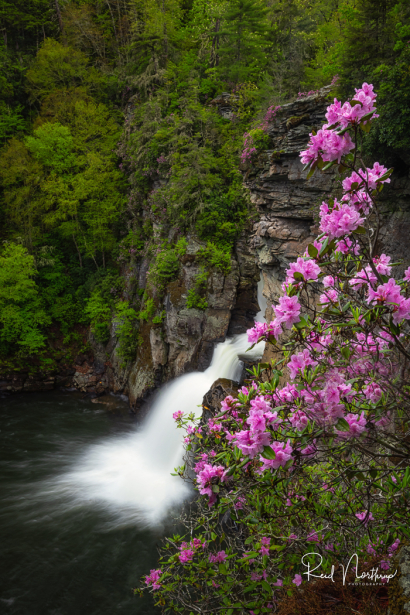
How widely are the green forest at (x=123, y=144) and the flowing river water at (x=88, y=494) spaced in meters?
2.80

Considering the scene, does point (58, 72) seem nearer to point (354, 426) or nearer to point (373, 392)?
point (373, 392)

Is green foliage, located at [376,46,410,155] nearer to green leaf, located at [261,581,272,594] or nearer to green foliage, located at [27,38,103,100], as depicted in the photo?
green leaf, located at [261,581,272,594]

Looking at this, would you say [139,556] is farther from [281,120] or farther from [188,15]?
[188,15]

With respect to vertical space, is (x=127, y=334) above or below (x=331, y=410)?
below

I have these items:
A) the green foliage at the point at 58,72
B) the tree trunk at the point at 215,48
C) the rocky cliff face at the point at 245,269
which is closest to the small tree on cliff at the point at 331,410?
the rocky cliff face at the point at 245,269

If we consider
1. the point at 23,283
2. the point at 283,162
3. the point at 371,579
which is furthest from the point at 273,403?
the point at 23,283

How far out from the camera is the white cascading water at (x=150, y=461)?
29.5 feet

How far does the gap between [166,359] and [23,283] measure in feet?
23.5

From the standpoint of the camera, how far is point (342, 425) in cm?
215

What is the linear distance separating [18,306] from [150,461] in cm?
911

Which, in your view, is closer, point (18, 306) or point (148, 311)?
point (148, 311)

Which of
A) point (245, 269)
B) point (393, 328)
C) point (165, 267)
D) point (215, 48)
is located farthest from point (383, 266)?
point (215, 48)

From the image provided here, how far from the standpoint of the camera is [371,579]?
237 cm

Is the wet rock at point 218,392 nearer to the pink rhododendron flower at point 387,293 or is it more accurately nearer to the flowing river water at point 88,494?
the flowing river water at point 88,494
